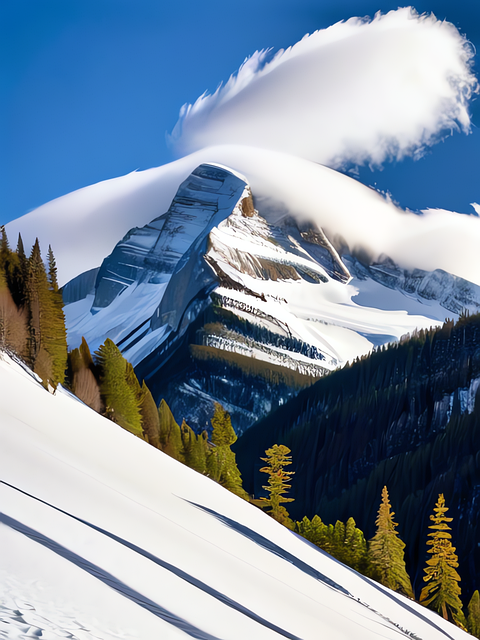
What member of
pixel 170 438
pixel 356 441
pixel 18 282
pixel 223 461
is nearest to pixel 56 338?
pixel 18 282

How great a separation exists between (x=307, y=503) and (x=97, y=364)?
313 feet

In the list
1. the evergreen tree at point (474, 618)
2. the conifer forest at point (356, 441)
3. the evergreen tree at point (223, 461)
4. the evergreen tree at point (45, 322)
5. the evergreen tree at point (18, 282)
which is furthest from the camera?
the evergreen tree at point (223, 461)

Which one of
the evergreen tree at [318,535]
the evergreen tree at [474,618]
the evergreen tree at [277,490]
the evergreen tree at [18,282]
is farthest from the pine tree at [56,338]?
the evergreen tree at [474,618]

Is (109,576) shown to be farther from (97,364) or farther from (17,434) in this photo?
(97,364)

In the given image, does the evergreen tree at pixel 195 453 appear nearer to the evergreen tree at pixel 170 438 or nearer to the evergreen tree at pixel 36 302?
the evergreen tree at pixel 170 438

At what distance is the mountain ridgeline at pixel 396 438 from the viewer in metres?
107

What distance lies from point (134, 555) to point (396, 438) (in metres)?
131

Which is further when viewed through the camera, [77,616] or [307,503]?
[307,503]

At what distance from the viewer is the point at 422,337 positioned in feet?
506

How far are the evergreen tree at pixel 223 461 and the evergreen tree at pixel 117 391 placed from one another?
27.7ft

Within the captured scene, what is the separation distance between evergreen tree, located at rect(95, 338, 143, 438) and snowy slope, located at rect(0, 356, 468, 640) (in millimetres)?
15666

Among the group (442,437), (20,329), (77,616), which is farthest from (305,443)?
(77,616)

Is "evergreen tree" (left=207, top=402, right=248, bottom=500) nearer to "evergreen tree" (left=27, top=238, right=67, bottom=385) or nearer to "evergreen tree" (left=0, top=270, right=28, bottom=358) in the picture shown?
"evergreen tree" (left=27, top=238, right=67, bottom=385)

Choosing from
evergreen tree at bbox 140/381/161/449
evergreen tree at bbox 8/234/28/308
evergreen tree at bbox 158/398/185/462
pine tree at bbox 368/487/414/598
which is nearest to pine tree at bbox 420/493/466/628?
pine tree at bbox 368/487/414/598
